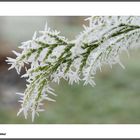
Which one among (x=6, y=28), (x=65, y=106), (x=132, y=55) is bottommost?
(x=65, y=106)

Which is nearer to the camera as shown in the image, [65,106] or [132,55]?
[65,106]

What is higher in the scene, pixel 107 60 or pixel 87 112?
pixel 107 60

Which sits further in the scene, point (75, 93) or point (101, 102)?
point (75, 93)
